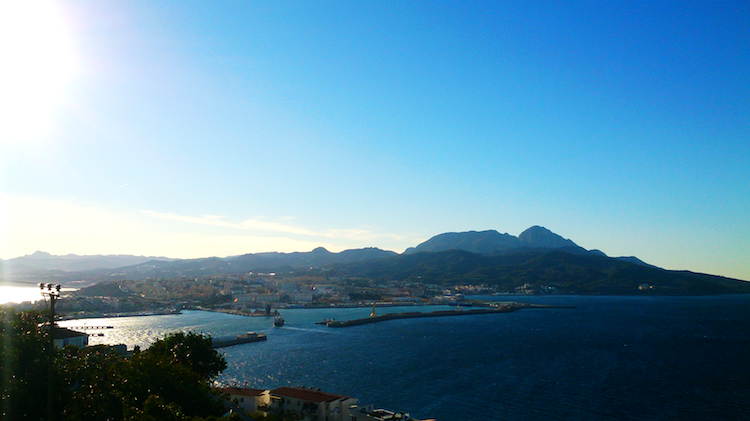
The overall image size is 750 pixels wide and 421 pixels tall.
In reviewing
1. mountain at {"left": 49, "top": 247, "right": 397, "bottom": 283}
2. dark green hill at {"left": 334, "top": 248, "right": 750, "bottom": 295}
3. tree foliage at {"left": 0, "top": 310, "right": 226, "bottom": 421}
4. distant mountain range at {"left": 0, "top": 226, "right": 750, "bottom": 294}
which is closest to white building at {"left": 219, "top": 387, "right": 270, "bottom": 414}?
tree foliage at {"left": 0, "top": 310, "right": 226, "bottom": 421}

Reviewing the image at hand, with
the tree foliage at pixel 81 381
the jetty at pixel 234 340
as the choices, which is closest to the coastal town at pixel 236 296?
the jetty at pixel 234 340

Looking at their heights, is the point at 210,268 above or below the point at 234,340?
above

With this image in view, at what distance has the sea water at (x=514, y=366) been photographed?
18.8 meters

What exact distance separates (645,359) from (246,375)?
24.5m

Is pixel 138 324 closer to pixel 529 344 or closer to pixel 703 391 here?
pixel 529 344

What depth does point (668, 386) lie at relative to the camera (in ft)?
72.7

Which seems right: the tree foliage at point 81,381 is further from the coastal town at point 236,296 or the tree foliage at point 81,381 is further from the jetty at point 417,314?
the coastal town at point 236,296

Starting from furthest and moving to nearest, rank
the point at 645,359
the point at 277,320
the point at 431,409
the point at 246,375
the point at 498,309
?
the point at 498,309
the point at 277,320
the point at 645,359
the point at 246,375
the point at 431,409

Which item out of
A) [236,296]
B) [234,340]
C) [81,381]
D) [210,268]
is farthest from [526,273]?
[81,381]

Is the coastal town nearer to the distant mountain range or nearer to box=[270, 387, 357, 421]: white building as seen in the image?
the distant mountain range

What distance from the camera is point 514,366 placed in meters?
26.7

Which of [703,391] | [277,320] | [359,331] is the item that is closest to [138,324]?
[277,320]

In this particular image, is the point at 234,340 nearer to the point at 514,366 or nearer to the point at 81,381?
the point at 514,366

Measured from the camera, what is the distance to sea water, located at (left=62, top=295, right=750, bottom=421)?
18812 mm
